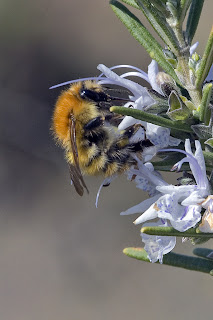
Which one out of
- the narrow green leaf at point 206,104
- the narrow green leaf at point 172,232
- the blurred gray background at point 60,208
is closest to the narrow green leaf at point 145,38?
the narrow green leaf at point 206,104

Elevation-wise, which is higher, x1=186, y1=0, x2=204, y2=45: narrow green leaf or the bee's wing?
x1=186, y1=0, x2=204, y2=45: narrow green leaf

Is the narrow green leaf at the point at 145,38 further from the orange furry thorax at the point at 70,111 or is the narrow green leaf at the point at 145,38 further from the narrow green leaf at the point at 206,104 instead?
the orange furry thorax at the point at 70,111

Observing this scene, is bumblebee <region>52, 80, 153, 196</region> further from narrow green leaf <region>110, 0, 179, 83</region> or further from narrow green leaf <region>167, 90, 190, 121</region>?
narrow green leaf <region>167, 90, 190, 121</region>

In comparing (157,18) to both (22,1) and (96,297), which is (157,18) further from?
(22,1)

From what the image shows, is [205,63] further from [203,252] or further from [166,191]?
[203,252]

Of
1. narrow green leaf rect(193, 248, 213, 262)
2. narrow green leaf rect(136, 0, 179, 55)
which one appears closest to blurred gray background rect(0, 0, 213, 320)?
narrow green leaf rect(193, 248, 213, 262)
